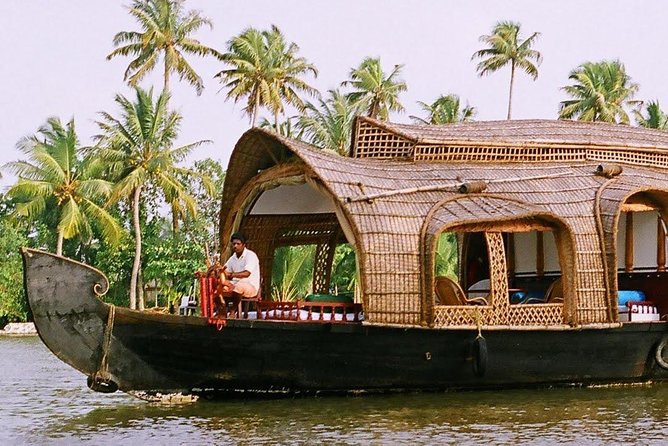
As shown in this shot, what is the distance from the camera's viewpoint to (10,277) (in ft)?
82.0

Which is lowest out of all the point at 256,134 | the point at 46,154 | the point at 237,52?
the point at 256,134

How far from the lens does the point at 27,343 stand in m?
20.8

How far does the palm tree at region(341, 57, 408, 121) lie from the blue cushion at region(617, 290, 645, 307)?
52.6 ft

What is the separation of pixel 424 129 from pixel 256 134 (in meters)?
1.65

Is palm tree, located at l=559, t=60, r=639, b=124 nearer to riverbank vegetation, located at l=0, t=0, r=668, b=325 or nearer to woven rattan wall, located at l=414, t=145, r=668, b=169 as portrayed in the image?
riverbank vegetation, located at l=0, t=0, r=668, b=325

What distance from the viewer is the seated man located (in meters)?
8.02

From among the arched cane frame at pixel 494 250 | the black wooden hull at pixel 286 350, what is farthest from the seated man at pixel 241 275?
the arched cane frame at pixel 494 250

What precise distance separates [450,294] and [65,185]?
571 inches

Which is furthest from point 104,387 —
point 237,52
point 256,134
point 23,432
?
point 237,52

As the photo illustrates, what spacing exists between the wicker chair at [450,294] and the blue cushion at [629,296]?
144 cm

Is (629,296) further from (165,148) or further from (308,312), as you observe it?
(165,148)

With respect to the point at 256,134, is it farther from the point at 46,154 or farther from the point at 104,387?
the point at 46,154

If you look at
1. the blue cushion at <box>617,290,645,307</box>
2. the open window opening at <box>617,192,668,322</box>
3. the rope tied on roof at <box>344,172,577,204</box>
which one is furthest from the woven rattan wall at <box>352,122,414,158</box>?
the blue cushion at <box>617,290,645,307</box>

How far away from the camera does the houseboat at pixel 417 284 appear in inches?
302
